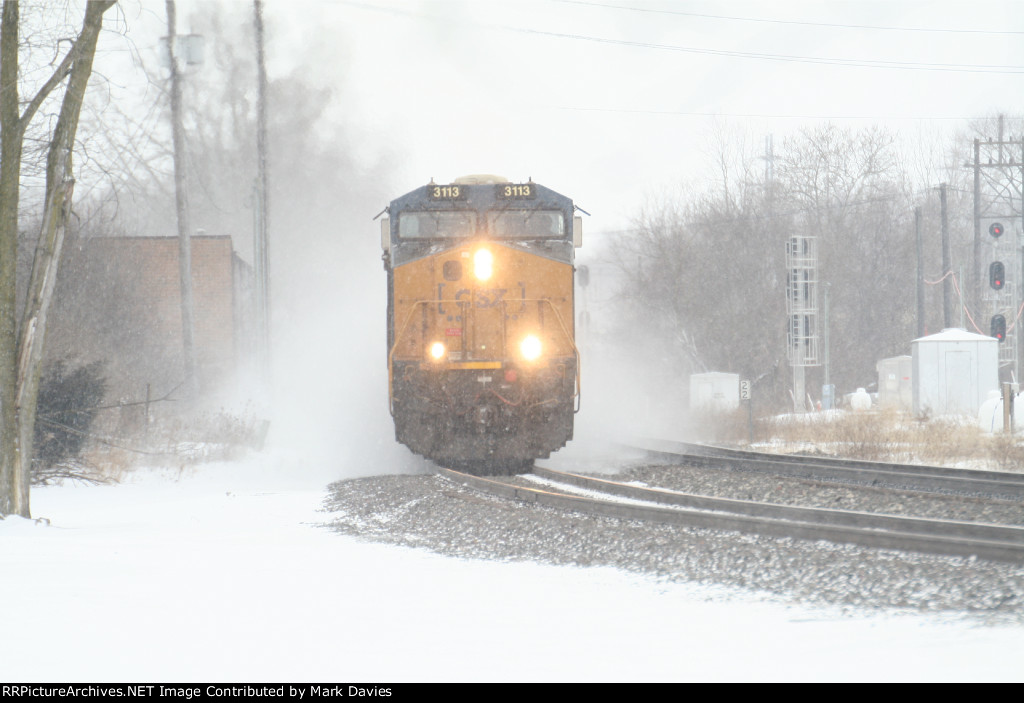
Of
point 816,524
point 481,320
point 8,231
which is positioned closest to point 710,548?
point 816,524

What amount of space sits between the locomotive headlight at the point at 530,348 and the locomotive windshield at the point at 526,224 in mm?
1460

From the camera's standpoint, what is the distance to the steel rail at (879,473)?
436 inches

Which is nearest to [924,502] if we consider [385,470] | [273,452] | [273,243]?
[385,470]

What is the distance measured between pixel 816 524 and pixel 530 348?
238 inches

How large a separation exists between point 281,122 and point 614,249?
19.6 meters

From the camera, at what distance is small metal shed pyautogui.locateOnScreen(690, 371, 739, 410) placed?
28734 millimetres

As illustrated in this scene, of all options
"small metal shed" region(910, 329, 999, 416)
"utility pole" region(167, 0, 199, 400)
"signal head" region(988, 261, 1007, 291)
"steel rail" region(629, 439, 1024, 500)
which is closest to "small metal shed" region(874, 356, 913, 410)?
"signal head" region(988, 261, 1007, 291)

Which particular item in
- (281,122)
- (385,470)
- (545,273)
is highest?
(281,122)

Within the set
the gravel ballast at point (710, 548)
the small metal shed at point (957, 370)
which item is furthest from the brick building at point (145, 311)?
the small metal shed at point (957, 370)

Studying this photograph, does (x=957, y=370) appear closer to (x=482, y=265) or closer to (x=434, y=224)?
(x=482, y=265)

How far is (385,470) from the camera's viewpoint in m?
15.1

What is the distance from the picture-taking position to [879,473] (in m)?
12.1

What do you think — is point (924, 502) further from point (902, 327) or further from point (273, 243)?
point (273, 243)

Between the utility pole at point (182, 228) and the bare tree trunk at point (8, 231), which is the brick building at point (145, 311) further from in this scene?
the bare tree trunk at point (8, 231)
